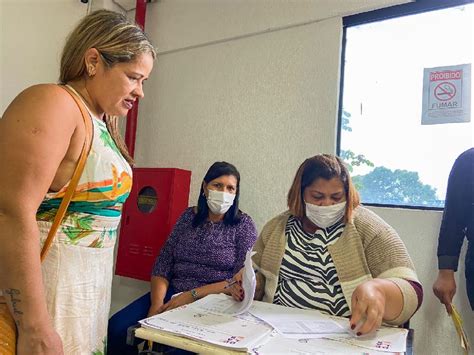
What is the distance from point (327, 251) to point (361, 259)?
118 millimetres

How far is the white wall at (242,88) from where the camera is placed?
86.4 inches

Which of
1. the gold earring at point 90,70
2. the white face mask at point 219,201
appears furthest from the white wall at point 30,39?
the gold earring at point 90,70

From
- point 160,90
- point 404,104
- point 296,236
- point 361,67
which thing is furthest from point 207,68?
point 296,236

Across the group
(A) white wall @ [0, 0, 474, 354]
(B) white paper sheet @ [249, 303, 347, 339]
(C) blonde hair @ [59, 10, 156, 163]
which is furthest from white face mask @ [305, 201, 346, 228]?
(C) blonde hair @ [59, 10, 156, 163]

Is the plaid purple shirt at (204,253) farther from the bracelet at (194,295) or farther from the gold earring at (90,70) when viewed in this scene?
the gold earring at (90,70)

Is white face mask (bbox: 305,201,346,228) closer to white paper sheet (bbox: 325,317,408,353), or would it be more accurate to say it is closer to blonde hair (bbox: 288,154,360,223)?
blonde hair (bbox: 288,154,360,223)

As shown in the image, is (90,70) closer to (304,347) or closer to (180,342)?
(180,342)

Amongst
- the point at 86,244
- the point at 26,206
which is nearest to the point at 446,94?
the point at 86,244

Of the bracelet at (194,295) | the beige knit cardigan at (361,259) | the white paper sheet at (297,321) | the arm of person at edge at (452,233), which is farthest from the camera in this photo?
the bracelet at (194,295)

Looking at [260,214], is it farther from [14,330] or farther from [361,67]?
[14,330]

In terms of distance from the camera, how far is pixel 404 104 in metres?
2.08

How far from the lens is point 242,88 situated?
2.55 metres

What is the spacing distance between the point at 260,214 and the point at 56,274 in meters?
1.68

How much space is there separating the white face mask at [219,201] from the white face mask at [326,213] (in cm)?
87
